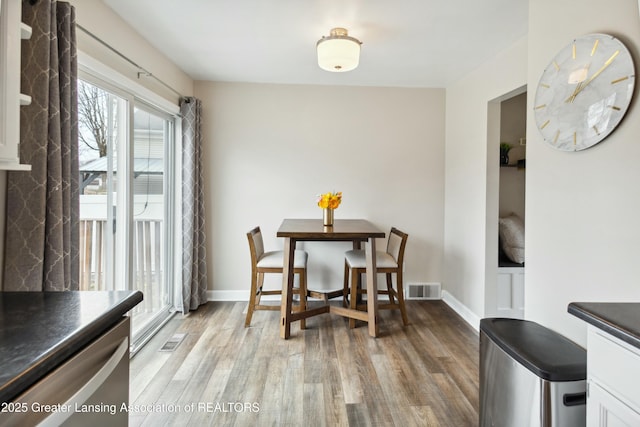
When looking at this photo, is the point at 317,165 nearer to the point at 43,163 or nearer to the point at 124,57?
the point at 124,57

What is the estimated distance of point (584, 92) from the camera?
1.48 meters

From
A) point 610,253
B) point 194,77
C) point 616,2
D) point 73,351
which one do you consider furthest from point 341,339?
point 194,77

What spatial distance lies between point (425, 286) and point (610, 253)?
263cm

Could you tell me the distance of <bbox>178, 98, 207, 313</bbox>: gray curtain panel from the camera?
130 inches

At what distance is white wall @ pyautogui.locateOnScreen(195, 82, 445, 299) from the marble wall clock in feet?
6.95

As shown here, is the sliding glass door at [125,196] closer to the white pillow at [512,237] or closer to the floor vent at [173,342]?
the floor vent at [173,342]

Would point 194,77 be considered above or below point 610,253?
above

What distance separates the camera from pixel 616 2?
4.48 ft

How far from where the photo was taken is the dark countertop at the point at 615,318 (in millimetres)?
925

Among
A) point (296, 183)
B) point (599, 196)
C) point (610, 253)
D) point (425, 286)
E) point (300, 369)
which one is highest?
point (296, 183)

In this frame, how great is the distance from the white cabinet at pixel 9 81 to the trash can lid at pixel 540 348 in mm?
2030

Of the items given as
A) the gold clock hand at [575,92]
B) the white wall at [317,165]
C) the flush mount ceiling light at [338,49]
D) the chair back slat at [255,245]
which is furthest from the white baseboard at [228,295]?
the gold clock hand at [575,92]

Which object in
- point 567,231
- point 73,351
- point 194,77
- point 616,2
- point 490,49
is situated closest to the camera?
point 73,351

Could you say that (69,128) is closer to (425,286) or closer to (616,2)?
(616,2)
